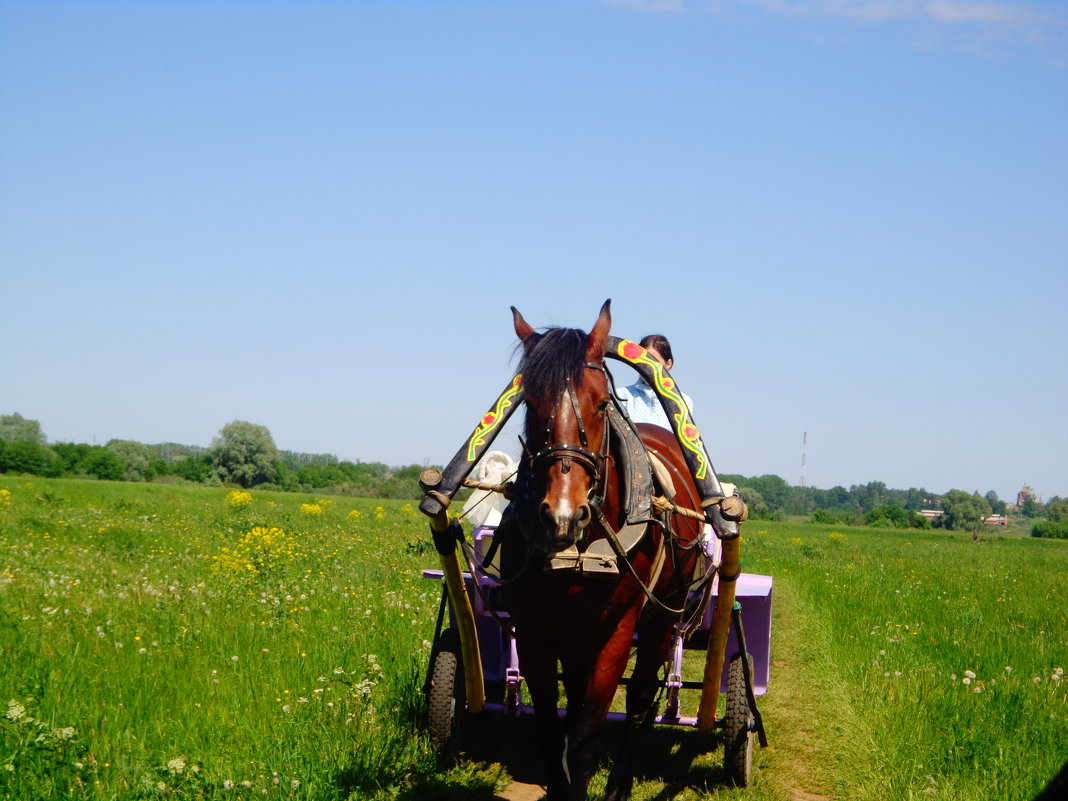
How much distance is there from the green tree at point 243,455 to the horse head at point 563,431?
8486 cm

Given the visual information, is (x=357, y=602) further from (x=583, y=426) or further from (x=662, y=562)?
(x=583, y=426)

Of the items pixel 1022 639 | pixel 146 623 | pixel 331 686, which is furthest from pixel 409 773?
pixel 1022 639

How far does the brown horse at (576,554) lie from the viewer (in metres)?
4.31

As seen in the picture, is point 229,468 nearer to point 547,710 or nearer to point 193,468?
point 193,468

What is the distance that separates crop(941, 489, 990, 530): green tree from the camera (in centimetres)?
9206

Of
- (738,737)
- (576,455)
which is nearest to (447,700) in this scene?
(738,737)

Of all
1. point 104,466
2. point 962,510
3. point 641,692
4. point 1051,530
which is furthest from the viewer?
point 962,510

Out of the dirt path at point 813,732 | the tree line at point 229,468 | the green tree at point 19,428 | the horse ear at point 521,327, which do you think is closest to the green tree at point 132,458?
the tree line at point 229,468

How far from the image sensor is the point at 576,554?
453 centimetres

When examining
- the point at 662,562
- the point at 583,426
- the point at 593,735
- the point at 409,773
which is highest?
the point at 583,426

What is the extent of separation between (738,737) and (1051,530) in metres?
86.2

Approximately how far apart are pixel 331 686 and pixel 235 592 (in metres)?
3.56

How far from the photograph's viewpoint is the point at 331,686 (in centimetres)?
670

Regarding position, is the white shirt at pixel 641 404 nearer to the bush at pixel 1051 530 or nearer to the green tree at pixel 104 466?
the bush at pixel 1051 530
